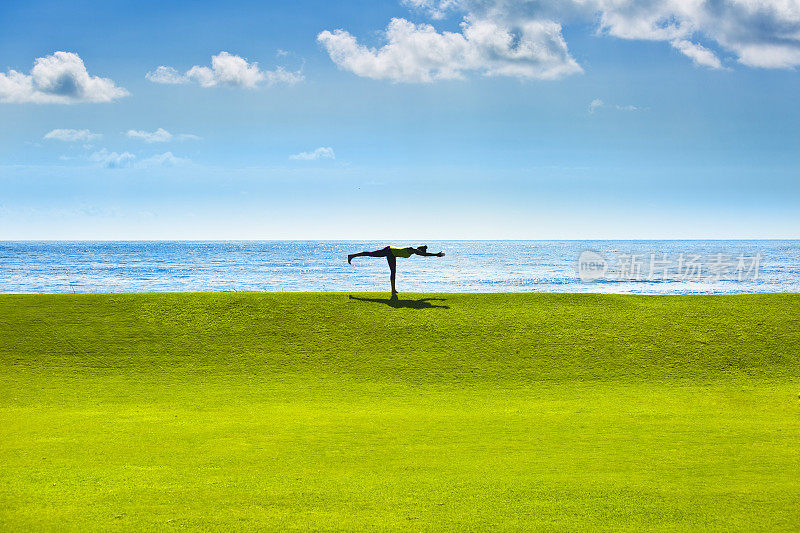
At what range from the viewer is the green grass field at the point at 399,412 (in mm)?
7441

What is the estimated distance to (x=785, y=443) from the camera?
9.98m

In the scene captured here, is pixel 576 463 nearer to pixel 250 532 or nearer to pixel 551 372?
pixel 250 532

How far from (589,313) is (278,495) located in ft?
45.2

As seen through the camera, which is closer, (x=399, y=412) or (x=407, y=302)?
(x=399, y=412)

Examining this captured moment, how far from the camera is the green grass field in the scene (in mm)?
7441

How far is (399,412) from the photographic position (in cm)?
1227

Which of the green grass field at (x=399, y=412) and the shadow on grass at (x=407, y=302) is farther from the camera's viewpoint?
the shadow on grass at (x=407, y=302)

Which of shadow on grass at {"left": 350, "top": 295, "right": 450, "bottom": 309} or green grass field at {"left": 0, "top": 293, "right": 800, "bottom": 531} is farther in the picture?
shadow on grass at {"left": 350, "top": 295, "right": 450, "bottom": 309}

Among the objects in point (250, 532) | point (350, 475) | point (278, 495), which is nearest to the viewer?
point (250, 532)

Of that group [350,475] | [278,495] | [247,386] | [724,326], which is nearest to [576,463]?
[350,475]

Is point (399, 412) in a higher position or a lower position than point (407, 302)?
lower

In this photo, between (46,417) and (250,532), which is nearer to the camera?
(250,532)

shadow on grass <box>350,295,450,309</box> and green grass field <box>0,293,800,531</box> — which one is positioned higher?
shadow on grass <box>350,295,450,309</box>

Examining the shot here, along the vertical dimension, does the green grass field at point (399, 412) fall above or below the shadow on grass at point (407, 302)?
below
